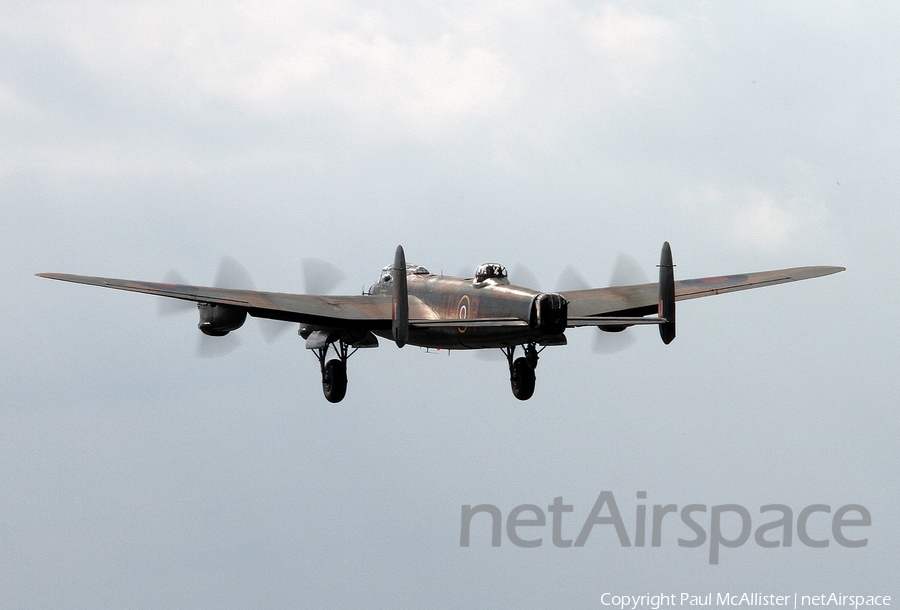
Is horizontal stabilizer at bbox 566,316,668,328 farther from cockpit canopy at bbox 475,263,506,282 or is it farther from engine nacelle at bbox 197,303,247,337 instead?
engine nacelle at bbox 197,303,247,337

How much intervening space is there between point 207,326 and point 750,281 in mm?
19904

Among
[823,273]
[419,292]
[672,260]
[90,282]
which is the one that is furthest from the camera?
[823,273]

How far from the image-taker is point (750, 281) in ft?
162

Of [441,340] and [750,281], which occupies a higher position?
[750,281]

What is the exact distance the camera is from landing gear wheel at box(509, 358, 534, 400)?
45.7 meters

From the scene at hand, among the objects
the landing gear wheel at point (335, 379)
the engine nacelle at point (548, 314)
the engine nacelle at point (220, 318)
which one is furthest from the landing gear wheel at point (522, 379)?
the engine nacelle at point (220, 318)

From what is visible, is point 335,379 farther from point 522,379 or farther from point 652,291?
point 652,291

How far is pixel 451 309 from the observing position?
146ft

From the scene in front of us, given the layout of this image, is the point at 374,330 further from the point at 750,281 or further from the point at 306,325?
the point at 750,281

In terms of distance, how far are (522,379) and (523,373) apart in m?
0.21

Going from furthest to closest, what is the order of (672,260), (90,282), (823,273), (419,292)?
(823,273)
(419,292)
(90,282)
(672,260)

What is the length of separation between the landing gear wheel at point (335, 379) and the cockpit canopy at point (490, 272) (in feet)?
20.9

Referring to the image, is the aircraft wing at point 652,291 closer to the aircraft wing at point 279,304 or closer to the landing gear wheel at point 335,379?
the aircraft wing at point 279,304

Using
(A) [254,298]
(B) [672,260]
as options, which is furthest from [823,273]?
(A) [254,298]
